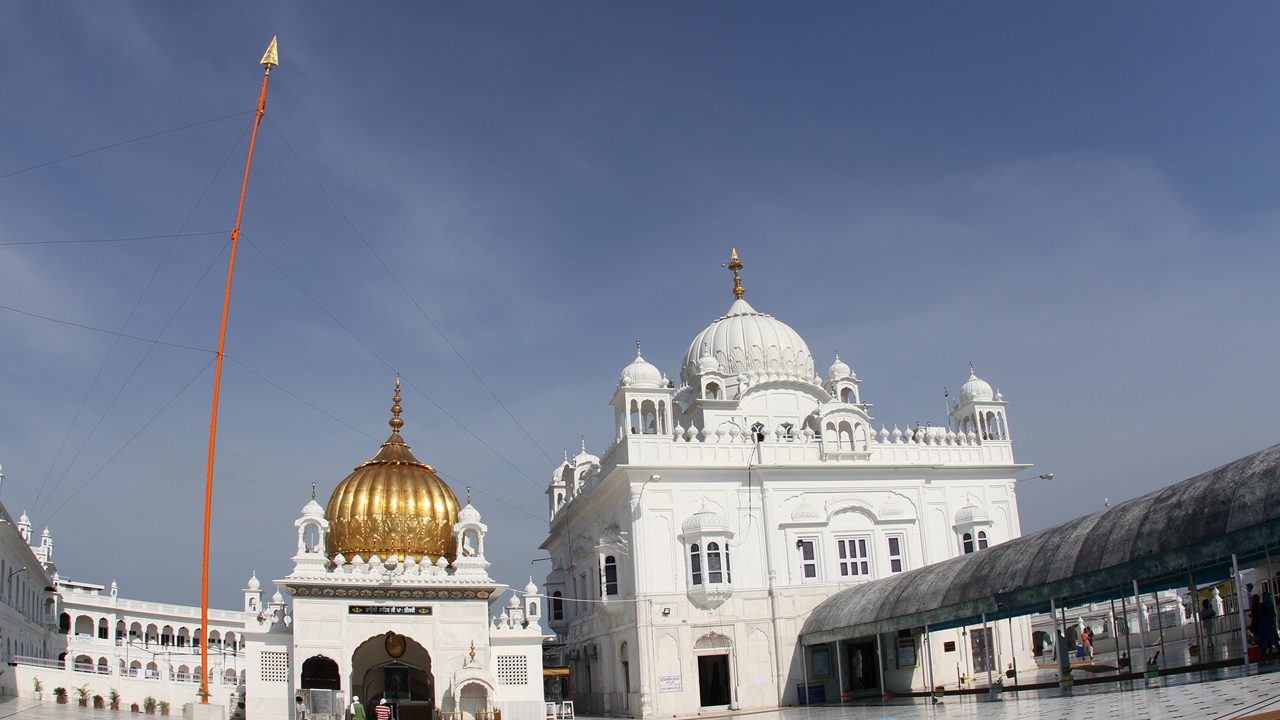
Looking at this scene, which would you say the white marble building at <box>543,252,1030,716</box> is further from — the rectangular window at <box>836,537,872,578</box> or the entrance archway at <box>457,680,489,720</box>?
the entrance archway at <box>457,680,489,720</box>

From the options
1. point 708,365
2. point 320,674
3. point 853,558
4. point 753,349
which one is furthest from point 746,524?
point 320,674

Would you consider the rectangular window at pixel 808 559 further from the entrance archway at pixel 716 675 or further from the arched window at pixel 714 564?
the entrance archway at pixel 716 675

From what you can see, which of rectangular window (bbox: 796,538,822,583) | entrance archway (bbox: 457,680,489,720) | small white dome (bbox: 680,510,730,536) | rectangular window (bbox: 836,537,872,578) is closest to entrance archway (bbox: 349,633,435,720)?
entrance archway (bbox: 457,680,489,720)

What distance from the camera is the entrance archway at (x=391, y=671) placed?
83.7 feet

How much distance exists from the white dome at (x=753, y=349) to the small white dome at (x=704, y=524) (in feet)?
24.9

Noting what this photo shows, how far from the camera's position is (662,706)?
3008 centimetres

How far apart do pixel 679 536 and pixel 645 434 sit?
3.23 meters

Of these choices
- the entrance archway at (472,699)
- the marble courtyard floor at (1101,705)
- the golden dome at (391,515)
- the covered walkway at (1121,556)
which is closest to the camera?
the marble courtyard floor at (1101,705)

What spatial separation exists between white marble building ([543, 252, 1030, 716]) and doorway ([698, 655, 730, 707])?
0.06 meters

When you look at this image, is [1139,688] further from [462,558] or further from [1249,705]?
[462,558]

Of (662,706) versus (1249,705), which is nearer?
(1249,705)

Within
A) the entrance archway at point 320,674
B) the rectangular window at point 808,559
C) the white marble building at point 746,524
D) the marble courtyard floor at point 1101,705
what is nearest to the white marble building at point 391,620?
the entrance archway at point 320,674

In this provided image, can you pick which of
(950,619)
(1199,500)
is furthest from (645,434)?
(1199,500)

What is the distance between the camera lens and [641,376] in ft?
111
